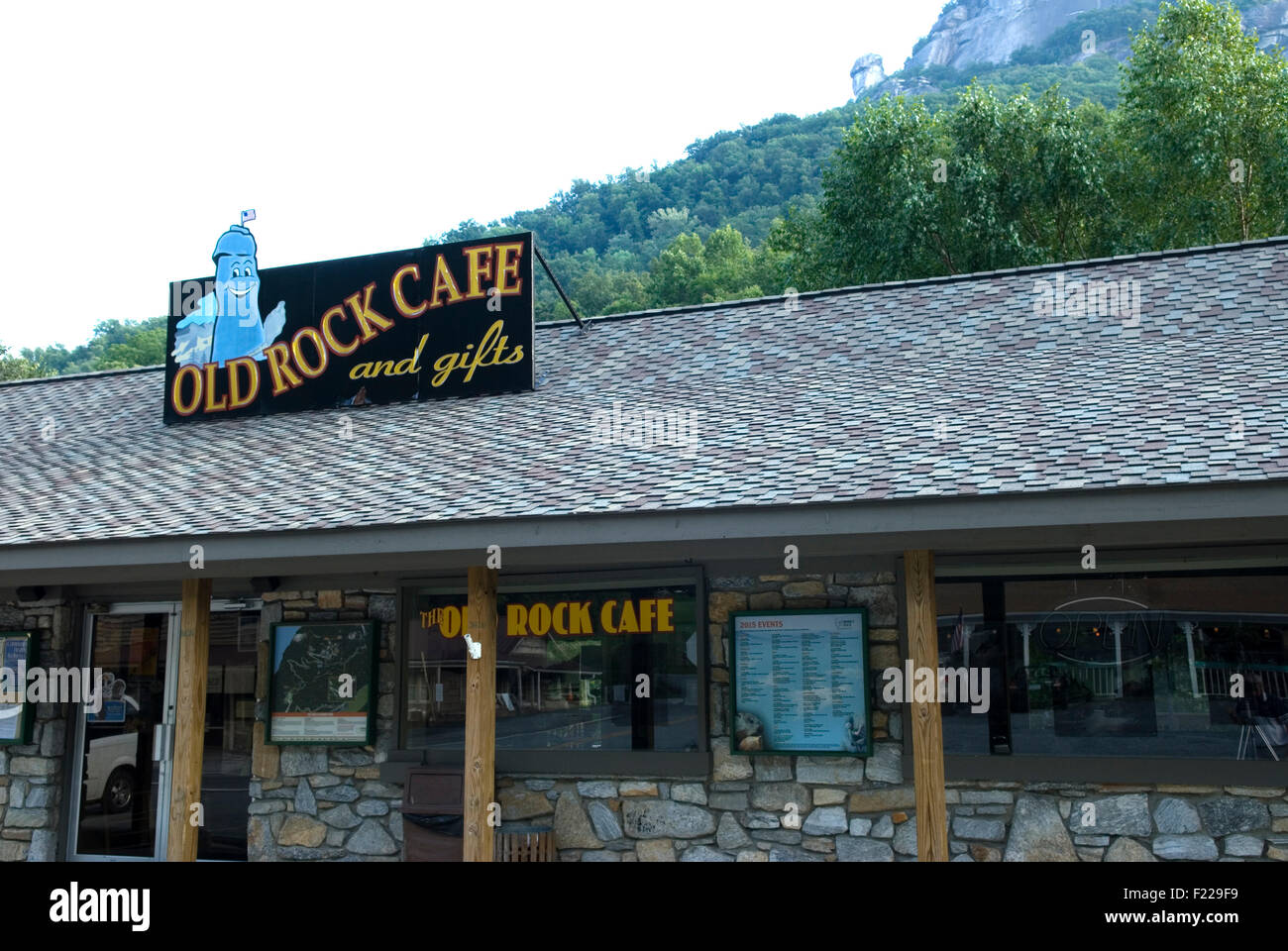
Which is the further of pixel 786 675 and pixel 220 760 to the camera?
pixel 220 760

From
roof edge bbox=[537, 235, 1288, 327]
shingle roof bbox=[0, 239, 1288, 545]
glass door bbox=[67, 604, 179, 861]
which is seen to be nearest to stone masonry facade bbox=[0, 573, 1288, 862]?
glass door bbox=[67, 604, 179, 861]

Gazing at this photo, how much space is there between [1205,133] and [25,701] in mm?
24554

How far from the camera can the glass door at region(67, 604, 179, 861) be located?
941 cm

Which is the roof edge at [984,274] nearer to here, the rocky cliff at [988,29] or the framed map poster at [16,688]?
the framed map poster at [16,688]

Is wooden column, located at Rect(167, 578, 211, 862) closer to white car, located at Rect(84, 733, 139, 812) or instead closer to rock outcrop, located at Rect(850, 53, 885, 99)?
white car, located at Rect(84, 733, 139, 812)

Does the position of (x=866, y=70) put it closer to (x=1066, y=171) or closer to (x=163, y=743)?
(x=1066, y=171)

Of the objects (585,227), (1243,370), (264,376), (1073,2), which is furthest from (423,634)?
(1073,2)

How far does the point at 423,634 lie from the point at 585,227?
55882 mm

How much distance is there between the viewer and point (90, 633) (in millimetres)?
9688

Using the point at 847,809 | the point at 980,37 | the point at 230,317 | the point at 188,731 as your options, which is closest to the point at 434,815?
the point at 188,731

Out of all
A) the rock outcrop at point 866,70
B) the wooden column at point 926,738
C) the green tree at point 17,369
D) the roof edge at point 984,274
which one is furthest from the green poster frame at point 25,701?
the rock outcrop at point 866,70

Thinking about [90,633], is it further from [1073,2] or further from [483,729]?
[1073,2]

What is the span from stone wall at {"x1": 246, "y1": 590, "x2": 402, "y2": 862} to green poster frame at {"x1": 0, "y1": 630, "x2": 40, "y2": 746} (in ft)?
6.22

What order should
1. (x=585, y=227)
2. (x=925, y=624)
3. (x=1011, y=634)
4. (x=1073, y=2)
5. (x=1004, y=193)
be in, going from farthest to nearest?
1. (x=1073, y=2)
2. (x=585, y=227)
3. (x=1004, y=193)
4. (x=1011, y=634)
5. (x=925, y=624)
